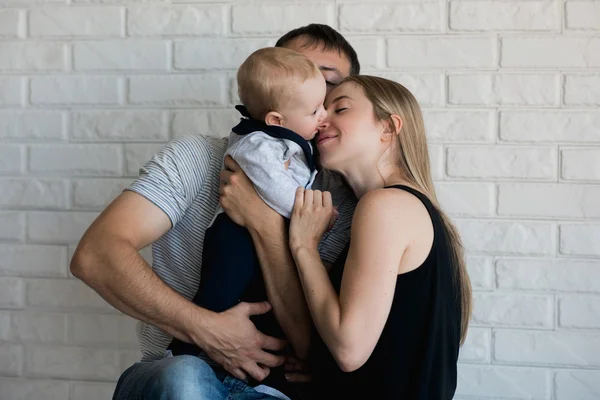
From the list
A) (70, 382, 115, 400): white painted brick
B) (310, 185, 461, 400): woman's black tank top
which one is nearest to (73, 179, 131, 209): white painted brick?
(70, 382, 115, 400): white painted brick

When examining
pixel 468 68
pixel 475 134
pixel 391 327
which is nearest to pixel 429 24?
pixel 468 68

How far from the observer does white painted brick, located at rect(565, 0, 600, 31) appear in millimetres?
1933

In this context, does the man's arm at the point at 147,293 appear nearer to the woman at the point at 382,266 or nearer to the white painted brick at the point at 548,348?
the woman at the point at 382,266

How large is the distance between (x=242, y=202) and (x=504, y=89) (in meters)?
0.91

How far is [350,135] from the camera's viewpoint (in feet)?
5.16

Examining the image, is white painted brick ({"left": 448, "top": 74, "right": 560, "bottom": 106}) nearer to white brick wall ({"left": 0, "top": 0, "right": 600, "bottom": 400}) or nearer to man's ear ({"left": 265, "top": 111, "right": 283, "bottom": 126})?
white brick wall ({"left": 0, "top": 0, "right": 600, "bottom": 400})

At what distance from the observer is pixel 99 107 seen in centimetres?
213

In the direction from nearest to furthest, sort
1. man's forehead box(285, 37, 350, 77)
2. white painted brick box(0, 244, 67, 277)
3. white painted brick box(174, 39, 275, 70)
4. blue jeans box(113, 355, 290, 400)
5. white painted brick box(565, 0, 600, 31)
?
blue jeans box(113, 355, 290, 400), man's forehead box(285, 37, 350, 77), white painted brick box(565, 0, 600, 31), white painted brick box(174, 39, 275, 70), white painted brick box(0, 244, 67, 277)

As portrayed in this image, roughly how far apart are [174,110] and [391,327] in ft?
3.37

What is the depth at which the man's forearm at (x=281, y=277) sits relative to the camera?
153cm

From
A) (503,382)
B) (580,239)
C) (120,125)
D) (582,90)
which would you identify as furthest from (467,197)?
(120,125)

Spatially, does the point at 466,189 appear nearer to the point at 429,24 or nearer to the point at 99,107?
the point at 429,24

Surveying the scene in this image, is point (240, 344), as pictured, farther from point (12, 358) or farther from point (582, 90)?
point (582, 90)

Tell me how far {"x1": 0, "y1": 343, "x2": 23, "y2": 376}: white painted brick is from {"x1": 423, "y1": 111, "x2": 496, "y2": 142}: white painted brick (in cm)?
149
